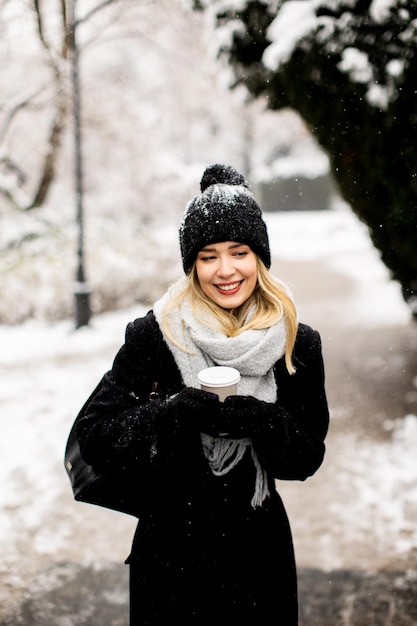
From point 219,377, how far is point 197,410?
11cm

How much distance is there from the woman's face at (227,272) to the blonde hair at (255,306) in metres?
0.03

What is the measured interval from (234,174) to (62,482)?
349cm

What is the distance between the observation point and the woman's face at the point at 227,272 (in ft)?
5.72

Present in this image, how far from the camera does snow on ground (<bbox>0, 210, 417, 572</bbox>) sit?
3.97 m

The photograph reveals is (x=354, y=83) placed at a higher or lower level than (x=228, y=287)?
higher

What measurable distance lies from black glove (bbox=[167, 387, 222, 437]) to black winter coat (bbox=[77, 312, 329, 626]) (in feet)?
0.53

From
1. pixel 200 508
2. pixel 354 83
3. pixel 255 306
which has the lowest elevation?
pixel 200 508

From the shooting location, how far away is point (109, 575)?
3.35 meters

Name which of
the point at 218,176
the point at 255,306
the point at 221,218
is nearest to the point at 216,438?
the point at 255,306

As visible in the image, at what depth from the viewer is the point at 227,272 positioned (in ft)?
5.64

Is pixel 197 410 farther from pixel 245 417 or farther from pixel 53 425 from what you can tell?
pixel 53 425

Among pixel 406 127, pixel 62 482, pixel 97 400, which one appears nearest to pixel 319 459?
pixel 97 400

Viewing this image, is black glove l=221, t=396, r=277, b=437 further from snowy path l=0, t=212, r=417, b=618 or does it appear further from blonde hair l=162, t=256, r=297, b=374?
snowy path l=0, t=212, r=417, b=618

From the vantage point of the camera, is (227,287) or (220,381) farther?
(227,287)
